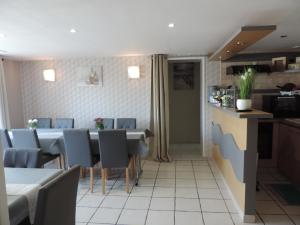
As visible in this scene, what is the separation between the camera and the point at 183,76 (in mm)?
6059

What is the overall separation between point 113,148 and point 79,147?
0.52 m

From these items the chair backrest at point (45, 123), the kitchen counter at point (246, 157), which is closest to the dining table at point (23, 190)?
the kitchen counter at point (246, 157)

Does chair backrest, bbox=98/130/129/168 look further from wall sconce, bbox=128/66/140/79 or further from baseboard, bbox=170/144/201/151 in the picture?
baseboard, bbox=170/144/201/151

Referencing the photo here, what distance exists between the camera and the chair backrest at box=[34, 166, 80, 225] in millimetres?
1338

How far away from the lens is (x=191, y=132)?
6254 millimetres

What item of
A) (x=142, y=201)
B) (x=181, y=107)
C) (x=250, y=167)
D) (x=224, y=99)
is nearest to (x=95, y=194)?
(x=142, y=201)

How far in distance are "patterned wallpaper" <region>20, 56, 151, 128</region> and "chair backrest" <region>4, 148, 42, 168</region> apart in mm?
2829

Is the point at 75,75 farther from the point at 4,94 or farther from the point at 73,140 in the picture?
the point at 73,140

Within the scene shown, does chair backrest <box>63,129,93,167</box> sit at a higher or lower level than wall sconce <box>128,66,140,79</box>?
lower

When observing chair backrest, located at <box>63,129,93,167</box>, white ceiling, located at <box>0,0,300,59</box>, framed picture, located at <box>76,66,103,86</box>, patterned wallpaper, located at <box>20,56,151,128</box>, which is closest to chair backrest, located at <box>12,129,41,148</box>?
chair backrest, located at <box>63,129,93,167</box>

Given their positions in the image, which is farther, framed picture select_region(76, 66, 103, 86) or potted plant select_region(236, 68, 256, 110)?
framed picture select_region(76, 66, 103, 86)

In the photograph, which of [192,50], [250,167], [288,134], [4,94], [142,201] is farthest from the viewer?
[4,94]

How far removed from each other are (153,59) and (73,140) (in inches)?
96.7

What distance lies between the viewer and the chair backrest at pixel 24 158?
240 centimetres
